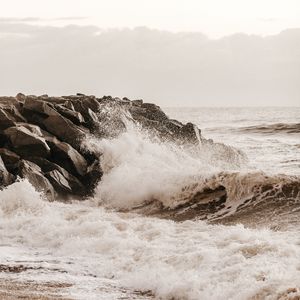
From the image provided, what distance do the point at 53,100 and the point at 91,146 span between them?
5691mm

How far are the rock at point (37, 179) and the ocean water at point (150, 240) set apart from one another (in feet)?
0.73

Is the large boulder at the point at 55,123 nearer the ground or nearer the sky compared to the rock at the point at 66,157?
nearer the sky

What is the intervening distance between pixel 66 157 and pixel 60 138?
141 centimetres

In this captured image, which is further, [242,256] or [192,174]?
[192,174]

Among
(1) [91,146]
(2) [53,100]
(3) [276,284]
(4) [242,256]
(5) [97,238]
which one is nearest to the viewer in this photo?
(3) [276,284]

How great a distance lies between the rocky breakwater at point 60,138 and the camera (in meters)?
12.6

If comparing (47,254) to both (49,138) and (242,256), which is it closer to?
(242,256)

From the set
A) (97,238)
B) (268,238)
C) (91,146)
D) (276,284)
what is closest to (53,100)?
(91,146)

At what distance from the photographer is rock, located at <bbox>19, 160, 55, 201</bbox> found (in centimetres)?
1198

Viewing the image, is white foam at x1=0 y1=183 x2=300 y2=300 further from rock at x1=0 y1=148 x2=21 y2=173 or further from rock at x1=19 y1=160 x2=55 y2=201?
rock at x1=0 y1=148 x2=21 y2=173

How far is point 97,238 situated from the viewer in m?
8.62

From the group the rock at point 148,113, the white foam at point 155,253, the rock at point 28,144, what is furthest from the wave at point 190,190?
the rock at point 148,113

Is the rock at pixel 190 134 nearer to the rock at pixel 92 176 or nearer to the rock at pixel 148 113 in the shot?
the rock at pixel 148 113

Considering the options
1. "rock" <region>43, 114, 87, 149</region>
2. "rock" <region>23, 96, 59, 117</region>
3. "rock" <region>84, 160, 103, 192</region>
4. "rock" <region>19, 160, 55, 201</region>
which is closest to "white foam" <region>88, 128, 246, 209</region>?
"rock" <region>84, 160, 103, 192</region>
